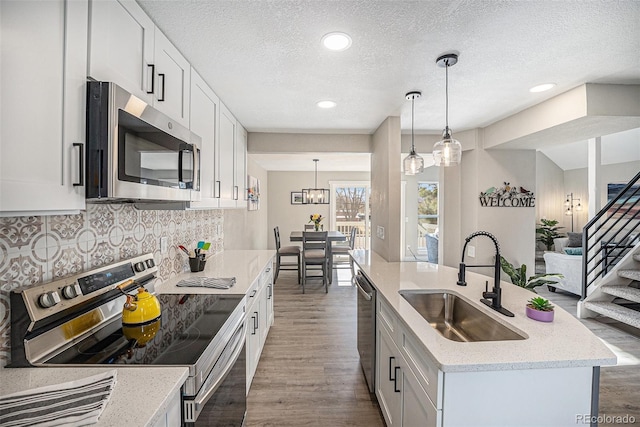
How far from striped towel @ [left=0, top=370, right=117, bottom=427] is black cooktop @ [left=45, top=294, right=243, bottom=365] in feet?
0.50

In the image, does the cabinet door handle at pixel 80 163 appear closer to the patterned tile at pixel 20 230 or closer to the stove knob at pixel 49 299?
the patterned tile at pixel 20 230

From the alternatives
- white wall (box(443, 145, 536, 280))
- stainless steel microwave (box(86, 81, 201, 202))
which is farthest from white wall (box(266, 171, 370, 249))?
stainless steel microwave (box(86, 81, 201, 202))

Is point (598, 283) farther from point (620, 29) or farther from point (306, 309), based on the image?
point (306, 309)

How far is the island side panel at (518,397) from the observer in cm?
→ 103

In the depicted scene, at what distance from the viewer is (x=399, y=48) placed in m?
1.64

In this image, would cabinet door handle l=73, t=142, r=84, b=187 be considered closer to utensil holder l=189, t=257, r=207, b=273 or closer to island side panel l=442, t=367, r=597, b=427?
island side panel l=442, t=367, r=597, b=427

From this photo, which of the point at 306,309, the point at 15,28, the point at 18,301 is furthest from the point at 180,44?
the point at 306,309

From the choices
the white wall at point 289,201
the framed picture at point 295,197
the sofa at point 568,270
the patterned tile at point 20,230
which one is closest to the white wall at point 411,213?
the white wall at point 289,201

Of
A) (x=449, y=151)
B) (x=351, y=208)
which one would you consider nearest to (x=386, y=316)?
(x=449, y=151)

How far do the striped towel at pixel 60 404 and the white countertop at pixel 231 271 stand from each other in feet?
3.06

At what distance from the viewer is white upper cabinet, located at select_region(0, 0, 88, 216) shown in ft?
2.29

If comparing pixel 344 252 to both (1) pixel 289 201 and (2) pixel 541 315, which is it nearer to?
(1) pixel 289 201

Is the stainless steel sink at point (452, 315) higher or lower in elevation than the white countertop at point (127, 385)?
lower

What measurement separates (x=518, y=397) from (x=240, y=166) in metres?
2.90
